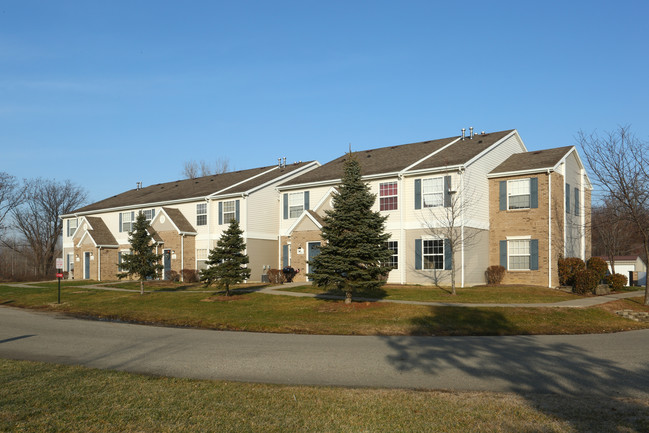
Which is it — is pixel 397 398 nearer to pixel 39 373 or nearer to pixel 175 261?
pixel 39 373

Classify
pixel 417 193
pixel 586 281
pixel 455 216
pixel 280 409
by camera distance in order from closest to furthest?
pixel 280 409
pixel 586 281
pixel 455 216
pixel 417 193

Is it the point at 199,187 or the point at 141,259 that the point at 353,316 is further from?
the point at 199,187

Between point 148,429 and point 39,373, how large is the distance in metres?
4.22

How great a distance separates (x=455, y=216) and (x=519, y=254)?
465 cm

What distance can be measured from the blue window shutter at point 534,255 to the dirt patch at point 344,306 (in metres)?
11.4

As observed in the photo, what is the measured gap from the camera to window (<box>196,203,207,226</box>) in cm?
3684

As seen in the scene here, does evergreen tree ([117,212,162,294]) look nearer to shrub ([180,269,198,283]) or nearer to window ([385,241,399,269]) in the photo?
shrub ([180,269,198,283])

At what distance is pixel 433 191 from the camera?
2792 cm

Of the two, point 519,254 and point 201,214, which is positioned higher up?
point 201,214

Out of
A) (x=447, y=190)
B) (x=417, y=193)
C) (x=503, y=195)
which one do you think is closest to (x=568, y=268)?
(x=503, y=195)

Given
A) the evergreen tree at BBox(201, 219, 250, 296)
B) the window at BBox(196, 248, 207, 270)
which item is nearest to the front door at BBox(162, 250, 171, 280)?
the window at BBox(196, 248, 207, 270)

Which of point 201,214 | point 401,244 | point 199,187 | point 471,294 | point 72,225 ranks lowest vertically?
point 471,294

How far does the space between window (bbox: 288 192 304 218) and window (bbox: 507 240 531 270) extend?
41.3 ft

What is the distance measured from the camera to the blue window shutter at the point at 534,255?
27141 millimetres
